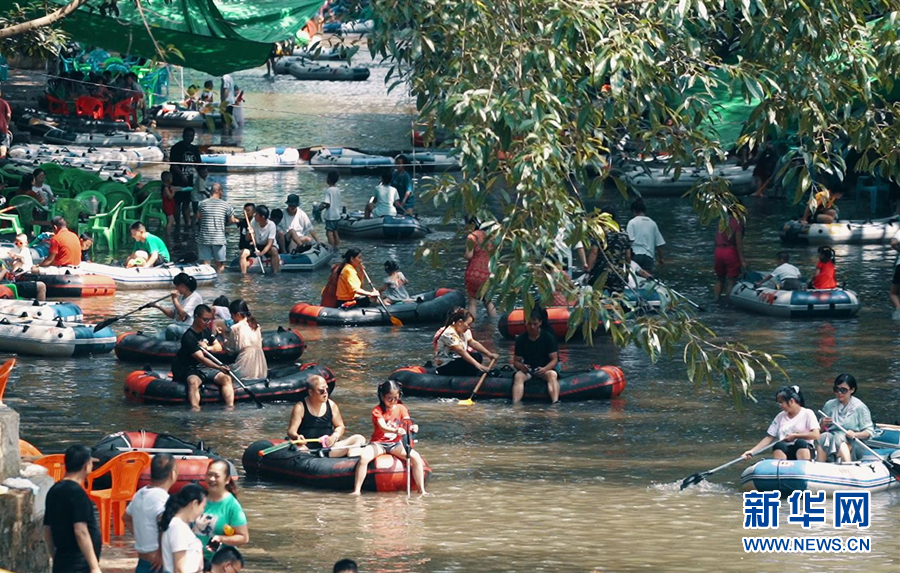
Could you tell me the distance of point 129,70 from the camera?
43.9 m

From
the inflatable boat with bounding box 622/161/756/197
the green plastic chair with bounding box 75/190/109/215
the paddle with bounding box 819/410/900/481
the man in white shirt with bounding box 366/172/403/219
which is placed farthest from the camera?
the inflatable boat with bounding box 622/161/756/197

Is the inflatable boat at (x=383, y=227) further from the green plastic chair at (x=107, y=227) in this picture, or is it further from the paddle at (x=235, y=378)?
the paddle at (x=235, y=378)

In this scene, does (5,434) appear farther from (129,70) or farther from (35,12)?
(129,70)

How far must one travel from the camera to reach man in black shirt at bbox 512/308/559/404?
19.0 m

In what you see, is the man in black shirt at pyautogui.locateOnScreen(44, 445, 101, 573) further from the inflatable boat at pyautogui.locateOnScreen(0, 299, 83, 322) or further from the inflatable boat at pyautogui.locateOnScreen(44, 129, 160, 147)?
the inflatable boat at pyautogui.locateOnScreen(44, 129, 160, 147)

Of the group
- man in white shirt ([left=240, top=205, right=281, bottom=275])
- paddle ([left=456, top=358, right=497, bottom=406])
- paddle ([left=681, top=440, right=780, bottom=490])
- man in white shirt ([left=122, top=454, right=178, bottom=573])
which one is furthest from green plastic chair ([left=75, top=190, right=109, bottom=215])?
man in white shirt ([left=122, top=454, right=178, bottom=573])

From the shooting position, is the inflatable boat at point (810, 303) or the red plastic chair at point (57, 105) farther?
the red plastic chair at point (57, 105)

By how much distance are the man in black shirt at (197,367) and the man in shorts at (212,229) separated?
7.82 meters

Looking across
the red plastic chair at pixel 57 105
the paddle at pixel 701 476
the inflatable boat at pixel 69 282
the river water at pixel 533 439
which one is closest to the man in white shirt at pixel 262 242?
the river water at pixel 533 439

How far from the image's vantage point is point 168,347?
68.7 feet

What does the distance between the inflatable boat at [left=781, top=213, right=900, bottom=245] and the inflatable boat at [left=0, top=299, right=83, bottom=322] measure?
44.0 feet

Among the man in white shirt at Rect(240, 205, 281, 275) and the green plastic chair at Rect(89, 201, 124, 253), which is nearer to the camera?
the man in white shirt at Rect(240, 205, 281, 275)

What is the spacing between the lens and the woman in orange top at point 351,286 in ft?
76.9

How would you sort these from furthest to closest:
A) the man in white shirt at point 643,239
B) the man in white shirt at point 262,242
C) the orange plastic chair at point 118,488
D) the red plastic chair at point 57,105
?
1. the red plastic chair at point 57,105
2. the man in white shirt at point 262,242
3. the man in white shirt at point 643,239
4. the orange plastic chair at point 118,488
